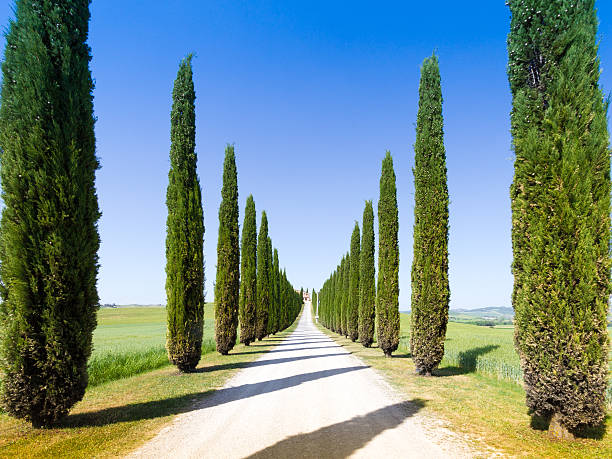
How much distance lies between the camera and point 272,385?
32.3 feet

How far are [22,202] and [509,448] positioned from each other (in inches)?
344

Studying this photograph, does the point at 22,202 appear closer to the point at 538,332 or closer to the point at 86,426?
the point at 86,426

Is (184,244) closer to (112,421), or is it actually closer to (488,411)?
(112,421)

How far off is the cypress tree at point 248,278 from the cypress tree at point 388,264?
371 inches

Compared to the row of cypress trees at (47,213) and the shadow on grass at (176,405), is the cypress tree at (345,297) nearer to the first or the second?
the shadow on grass at (176,405)

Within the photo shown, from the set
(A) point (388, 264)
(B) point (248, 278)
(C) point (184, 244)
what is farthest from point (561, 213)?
(B) point (248, 278)

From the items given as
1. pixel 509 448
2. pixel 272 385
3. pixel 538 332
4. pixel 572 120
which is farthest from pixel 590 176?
pixel 272 385

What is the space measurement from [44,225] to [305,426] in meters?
5.68

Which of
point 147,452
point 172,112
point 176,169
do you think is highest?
point 172,112

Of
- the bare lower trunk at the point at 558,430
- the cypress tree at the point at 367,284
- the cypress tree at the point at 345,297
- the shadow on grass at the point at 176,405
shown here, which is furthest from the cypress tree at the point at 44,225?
the cypress tree at the point at 345,297

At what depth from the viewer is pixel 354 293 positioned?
27.6m

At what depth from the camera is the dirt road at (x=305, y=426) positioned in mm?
5008

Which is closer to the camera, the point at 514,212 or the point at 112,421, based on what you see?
the point at 112,421

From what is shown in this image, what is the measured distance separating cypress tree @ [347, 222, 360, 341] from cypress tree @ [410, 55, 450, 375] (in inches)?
582
